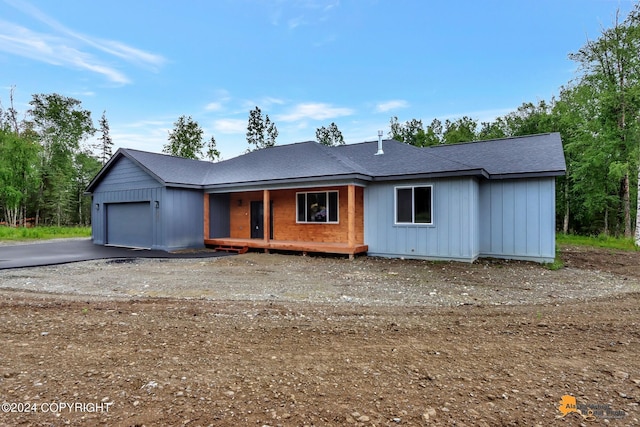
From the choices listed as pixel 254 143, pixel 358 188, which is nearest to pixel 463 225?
pixel 358 188

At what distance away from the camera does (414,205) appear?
993 centimetres

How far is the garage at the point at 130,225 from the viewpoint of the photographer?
1292 centimetres

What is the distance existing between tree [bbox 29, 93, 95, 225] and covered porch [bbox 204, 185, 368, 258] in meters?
22.9

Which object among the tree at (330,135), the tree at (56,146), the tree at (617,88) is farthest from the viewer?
the tree at (330,135)

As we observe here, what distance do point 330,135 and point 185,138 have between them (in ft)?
54.8

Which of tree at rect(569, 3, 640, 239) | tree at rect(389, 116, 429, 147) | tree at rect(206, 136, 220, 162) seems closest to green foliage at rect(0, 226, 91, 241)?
tree at rect(206, 136, 220, 162)

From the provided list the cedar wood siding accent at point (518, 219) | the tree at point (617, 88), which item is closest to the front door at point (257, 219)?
the cedar wood siding accent at point (518, 219)

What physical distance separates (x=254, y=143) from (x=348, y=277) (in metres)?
27.7

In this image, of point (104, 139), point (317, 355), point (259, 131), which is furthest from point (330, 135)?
point (317, 355)

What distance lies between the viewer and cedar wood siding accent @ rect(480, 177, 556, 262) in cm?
912

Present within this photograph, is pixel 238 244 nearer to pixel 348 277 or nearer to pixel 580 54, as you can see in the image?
pixel 348 277

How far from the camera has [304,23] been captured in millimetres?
15250

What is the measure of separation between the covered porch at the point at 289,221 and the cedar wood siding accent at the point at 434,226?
1.65 ft

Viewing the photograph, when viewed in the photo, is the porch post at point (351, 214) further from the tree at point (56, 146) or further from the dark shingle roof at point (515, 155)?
the tree at point (56, 146)
